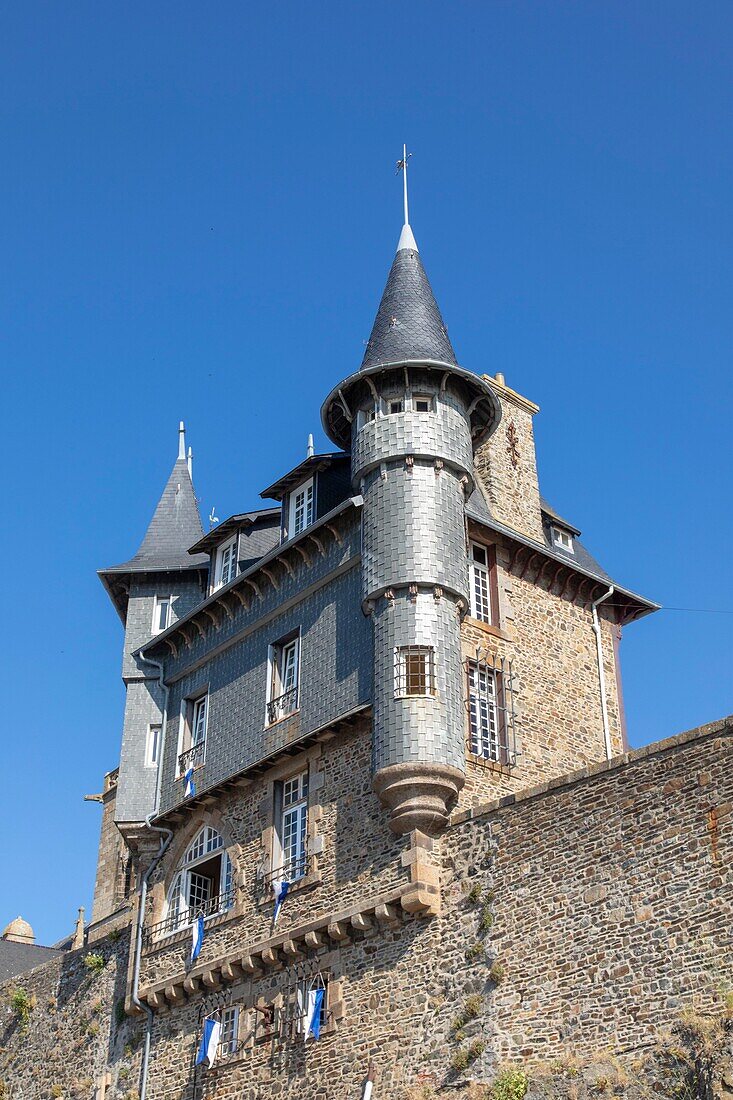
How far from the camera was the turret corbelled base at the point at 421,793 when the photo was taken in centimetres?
2095

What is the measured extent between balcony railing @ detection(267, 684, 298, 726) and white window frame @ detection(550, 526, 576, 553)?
589cm

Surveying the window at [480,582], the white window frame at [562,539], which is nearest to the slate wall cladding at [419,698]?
the window at [480,582]

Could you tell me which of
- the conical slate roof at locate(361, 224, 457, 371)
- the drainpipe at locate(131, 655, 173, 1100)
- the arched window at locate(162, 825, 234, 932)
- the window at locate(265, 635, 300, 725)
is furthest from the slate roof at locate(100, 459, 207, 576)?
the conical slate roof at locate(361, 224, 457, 371)

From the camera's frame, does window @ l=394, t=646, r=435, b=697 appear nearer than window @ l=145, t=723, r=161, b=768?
Yes

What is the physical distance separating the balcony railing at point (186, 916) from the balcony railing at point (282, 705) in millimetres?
3017

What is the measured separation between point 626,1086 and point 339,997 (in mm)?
5865

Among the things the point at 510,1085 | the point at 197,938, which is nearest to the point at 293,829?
the point at 197,938

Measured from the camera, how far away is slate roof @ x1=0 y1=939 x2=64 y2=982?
39406 millimetres

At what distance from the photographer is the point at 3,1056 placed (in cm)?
3142

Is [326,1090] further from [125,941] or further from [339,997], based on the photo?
[125,941]

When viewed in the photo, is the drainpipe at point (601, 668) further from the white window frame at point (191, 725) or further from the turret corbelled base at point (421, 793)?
the white window frame at point (191, 725)

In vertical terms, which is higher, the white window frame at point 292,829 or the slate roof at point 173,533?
the slate roof at point 173,533

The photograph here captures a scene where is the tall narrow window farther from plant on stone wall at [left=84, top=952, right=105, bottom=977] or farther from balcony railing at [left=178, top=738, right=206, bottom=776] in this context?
plant on stone wall at [left=84, top=952, right=105, bottom=977]

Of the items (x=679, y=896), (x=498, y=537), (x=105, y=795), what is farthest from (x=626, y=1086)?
(x=105, y=795)
